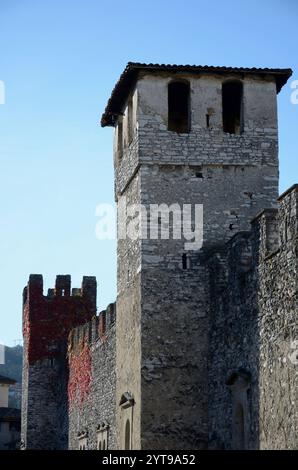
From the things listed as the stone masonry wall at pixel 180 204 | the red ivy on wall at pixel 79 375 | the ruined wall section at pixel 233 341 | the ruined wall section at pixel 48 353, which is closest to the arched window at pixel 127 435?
the stone masonry wall at pixel 180 204

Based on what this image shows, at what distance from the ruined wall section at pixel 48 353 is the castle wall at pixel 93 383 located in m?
2.26

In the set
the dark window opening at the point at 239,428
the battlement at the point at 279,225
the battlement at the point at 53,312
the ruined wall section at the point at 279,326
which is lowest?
the dark window opening at the point at 239,428

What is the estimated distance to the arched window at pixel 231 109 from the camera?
850 inches

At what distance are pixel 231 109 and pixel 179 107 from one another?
3.61 ft

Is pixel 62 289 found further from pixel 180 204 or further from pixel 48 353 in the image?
pixel 180 204

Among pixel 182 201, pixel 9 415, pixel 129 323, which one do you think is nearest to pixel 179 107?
pixel 182 201

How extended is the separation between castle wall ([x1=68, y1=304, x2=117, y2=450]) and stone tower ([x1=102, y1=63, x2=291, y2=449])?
3.65m

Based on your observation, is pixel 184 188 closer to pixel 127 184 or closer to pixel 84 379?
pixel 127 184

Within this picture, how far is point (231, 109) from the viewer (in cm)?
2184

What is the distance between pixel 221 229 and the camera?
20.3 metres

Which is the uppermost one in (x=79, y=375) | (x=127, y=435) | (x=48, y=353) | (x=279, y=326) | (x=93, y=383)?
(x=48, y=353)

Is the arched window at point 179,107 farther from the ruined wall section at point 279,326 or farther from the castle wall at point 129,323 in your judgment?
the ruined wall section at point 279,326

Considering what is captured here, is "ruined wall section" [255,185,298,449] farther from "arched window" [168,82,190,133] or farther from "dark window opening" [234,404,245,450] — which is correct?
"arched window" [168,82,190,133]

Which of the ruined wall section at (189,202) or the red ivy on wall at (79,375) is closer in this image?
the ruined wall section at (189,202)
